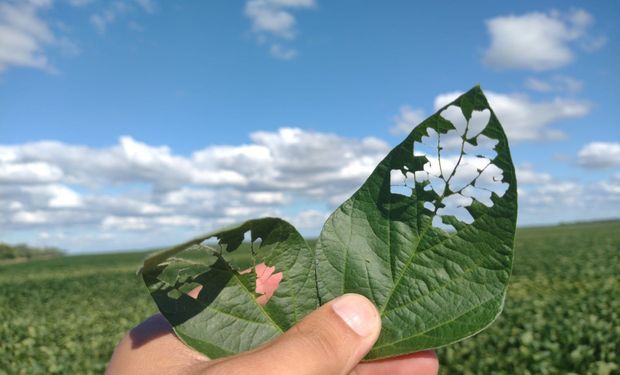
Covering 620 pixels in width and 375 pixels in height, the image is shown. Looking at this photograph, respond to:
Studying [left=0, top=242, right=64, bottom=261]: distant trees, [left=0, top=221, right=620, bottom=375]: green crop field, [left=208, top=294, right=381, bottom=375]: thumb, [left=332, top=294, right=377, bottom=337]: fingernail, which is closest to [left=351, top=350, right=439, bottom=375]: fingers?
[left=208, top=294, right=381, bottom=375]: thumb

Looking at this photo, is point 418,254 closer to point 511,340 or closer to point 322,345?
point 322,345

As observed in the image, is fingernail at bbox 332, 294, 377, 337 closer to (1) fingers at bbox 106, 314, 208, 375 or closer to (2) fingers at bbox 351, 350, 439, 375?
(2) fingers at bbox 351, 350, 439, 375

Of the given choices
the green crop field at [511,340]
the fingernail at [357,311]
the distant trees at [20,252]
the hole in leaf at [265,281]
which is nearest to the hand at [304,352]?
the fingernail at [357,311]

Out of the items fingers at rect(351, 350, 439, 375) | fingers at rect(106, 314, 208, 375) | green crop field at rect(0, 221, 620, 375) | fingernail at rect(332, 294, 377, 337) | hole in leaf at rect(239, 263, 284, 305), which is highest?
hole in leaf at rect(239, 263, 284, 305)

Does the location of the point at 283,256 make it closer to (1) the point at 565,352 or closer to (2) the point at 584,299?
(1) the point at 565,352

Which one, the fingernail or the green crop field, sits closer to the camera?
the fingernail

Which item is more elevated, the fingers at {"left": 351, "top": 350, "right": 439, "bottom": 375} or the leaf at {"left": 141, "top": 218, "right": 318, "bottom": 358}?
the leaf at {"left": 141, "top": 218, "right": 318, "bottom": 358}

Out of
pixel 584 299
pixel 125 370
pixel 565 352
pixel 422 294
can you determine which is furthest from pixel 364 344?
pixel 584 299

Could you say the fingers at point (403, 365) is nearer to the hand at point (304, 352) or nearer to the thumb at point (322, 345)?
the hand at point (304, 352)
